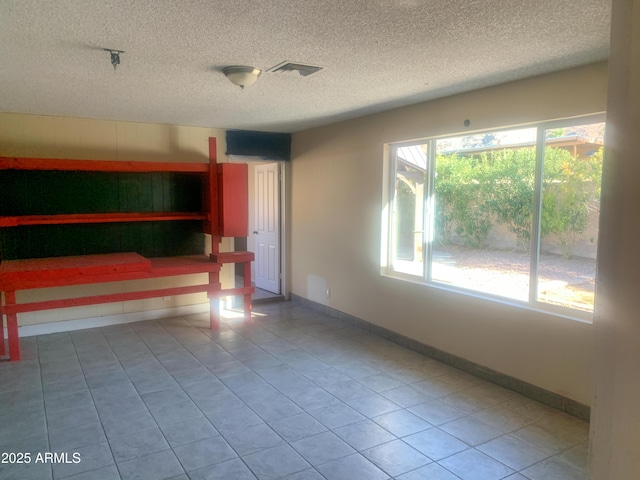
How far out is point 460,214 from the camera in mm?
4102

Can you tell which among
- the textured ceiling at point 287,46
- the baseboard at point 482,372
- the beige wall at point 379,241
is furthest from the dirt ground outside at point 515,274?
the textured ceiling at point 287,46

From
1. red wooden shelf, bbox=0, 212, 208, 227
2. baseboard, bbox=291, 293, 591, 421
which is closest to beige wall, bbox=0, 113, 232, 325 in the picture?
red wooden shelf, bbox=0, 212, 208, 227

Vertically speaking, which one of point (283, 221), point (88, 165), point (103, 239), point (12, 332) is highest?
point (88, 165)

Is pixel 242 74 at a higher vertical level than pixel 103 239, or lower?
higher

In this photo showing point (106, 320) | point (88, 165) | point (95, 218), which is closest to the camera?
point (88, 165)

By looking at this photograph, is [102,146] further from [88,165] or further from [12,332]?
[12,332]

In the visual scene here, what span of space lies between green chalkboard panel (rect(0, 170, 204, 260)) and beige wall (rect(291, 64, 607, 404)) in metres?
1.56

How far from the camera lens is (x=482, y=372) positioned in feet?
12.6

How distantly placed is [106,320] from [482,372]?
4284 mm

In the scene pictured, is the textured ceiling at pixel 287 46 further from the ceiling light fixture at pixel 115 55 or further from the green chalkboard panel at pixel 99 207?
the green chalkboard panel at pixel 99 207

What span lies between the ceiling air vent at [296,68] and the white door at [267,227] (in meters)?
3.53

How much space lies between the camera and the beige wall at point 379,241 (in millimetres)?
3229

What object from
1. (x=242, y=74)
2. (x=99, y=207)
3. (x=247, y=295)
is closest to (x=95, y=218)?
(x=99, y=207)

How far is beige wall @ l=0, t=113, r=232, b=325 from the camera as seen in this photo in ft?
16.1
